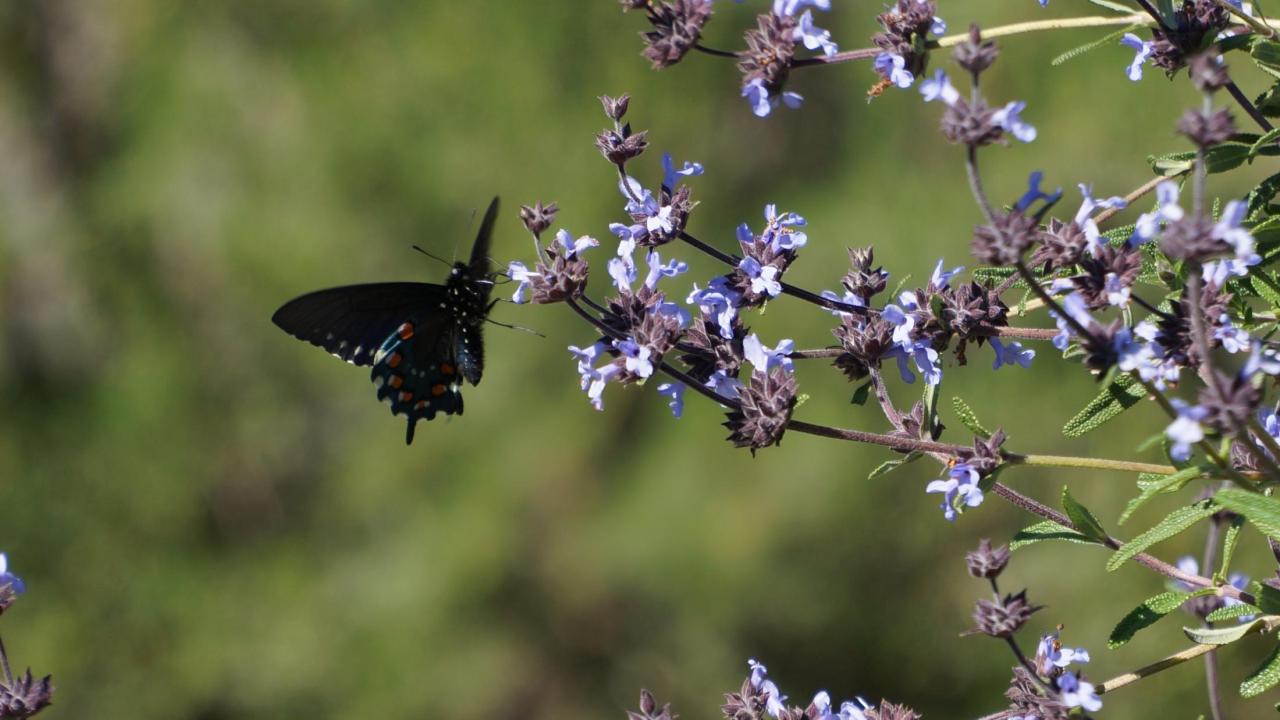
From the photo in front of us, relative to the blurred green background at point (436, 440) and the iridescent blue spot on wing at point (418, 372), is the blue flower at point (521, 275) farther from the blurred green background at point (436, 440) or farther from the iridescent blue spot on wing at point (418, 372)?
the blurred green background at point (436, 440)

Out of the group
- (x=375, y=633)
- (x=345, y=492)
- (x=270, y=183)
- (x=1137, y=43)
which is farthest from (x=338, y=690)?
(x=1137, y=43)

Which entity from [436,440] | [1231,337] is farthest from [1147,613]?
[436,440]

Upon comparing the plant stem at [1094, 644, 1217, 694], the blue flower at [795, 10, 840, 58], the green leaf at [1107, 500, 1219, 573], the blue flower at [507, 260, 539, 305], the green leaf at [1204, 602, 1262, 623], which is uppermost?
the blue flower at [795, 10, 840, 58]

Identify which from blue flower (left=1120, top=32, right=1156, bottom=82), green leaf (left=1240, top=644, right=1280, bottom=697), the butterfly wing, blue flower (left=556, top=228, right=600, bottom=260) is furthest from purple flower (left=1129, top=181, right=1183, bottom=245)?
the butterfly wing

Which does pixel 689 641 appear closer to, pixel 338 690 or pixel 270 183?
pixel 338 690

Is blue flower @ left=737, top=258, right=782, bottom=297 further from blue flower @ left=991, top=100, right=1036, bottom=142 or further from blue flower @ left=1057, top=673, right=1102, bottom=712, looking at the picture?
blue flower @ left=1057, top=673, right=1102, bottom=712

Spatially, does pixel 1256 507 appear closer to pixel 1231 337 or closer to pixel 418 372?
pixel 1231 337
